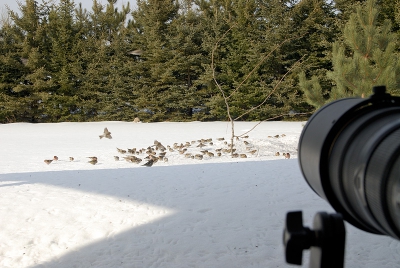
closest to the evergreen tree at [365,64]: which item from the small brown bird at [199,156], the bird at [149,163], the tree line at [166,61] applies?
the small brown bird at [199,156]

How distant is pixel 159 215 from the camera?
3176 mm

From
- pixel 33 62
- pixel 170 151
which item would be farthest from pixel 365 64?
pixel 33 62

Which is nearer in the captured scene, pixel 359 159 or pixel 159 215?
pixel 359 159

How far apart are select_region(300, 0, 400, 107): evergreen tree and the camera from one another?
5.14 m

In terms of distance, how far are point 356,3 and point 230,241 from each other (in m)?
12.7

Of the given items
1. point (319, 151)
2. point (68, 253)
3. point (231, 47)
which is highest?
point (231, 47)

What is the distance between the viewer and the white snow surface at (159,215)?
94.8 inches

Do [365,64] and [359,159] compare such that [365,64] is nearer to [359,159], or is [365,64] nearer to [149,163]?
[149,163]

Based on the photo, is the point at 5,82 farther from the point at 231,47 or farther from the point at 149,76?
the point at 231,47

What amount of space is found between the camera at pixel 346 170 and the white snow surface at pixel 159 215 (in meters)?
1.64

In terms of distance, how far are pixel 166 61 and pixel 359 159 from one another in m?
14.8

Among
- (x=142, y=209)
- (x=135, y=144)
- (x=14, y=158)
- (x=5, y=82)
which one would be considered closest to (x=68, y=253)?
(x=142, y=209)

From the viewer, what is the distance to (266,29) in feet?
46.6

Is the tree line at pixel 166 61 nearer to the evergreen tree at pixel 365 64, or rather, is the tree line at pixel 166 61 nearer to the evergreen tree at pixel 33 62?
the evergreen tree at pixel 33 62
